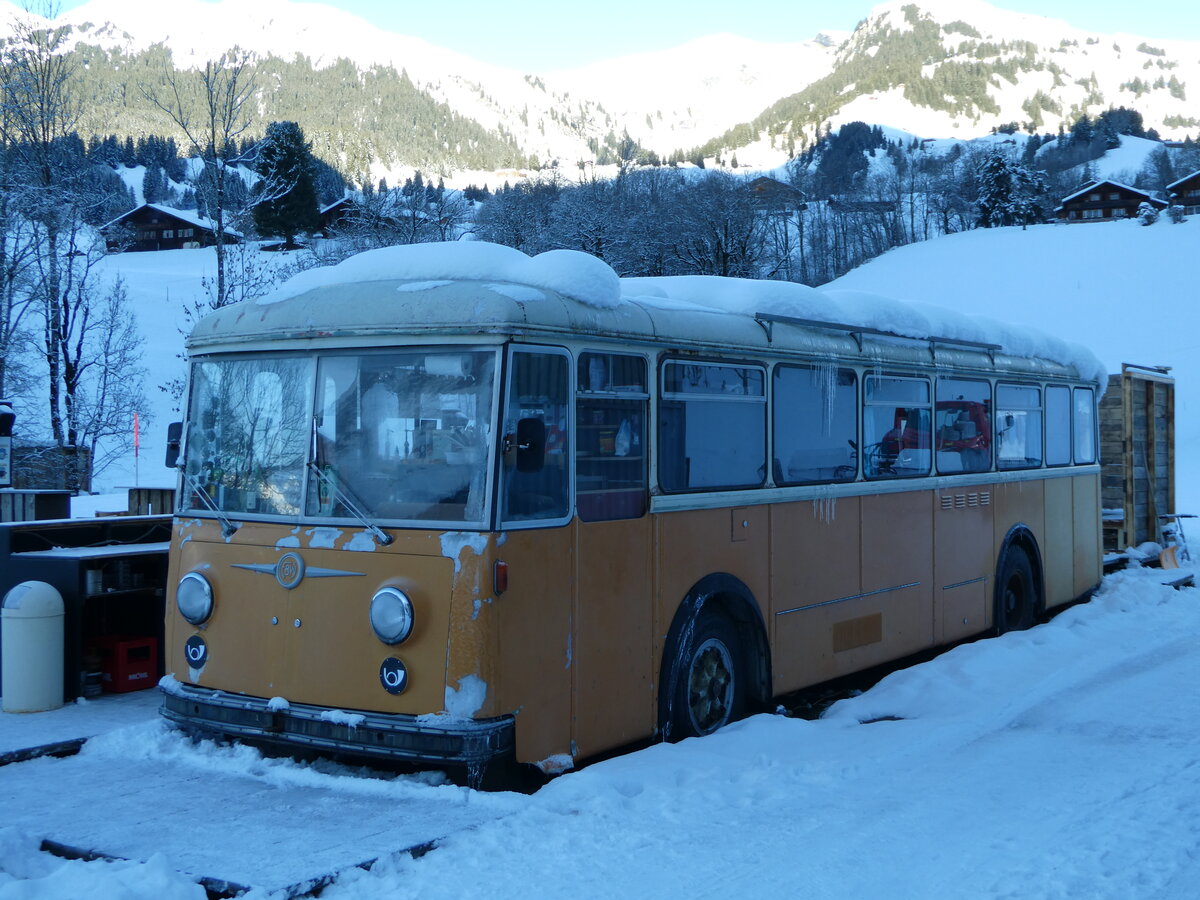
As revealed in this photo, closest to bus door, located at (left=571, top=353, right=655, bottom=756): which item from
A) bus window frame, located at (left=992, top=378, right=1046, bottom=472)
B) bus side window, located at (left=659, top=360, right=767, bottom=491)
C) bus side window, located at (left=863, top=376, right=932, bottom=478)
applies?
bus side window, located at (left=659, top=360, right=767, bottom=491)

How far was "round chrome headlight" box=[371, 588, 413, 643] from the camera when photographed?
19.2 ft

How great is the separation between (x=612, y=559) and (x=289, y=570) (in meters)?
1.72

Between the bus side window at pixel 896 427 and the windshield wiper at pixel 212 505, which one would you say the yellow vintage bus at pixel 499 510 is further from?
the bus side window at pixel 896 427

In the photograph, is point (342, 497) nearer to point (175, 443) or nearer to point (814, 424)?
point (175, 443)

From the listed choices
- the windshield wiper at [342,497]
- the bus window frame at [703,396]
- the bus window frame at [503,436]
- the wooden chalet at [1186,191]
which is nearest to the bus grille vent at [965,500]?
the bus window frame at [703,396]

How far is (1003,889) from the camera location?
16.1 feet

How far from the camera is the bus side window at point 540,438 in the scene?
591 centimetres

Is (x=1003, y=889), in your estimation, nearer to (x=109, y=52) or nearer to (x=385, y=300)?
(x=385, y=300)

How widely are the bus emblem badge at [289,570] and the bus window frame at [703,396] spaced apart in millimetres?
2028

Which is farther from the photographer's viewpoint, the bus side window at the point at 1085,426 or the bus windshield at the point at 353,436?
the bus side window at the point at 1085,426

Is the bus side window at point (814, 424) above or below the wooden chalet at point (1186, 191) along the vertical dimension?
below

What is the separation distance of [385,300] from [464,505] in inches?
46.5

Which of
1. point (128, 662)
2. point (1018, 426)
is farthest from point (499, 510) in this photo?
point (1018, 426)

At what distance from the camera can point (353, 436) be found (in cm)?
626
